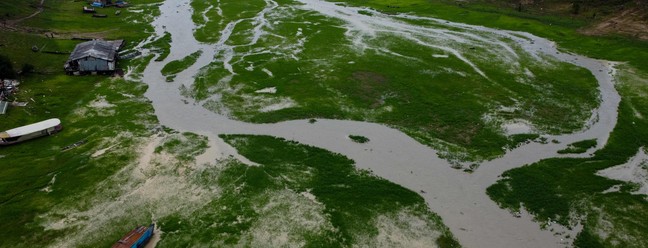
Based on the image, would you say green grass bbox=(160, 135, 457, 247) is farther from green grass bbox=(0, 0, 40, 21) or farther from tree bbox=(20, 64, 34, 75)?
green grass bbox=(0, 0, 40, 21)

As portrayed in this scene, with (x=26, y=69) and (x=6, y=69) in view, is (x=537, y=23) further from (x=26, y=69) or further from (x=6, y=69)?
(x=6, y=69)

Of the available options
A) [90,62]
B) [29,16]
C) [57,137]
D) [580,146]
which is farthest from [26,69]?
[580,146]

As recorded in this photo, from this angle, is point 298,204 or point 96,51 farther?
point 96,51

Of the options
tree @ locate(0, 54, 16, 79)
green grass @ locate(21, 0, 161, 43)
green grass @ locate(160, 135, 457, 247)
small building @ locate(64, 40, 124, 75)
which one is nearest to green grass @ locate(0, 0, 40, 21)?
green grass @ locate(21, 0, 161, 43)

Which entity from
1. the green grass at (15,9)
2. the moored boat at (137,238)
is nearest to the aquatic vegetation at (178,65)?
the moored boat at (137,238)

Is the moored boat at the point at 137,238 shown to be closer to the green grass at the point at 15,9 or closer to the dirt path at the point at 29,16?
the dirt path at the point at 29,16

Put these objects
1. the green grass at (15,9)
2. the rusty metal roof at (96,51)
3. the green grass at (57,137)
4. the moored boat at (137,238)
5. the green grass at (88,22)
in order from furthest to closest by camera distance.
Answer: the green grass at (15,9)
the green grass at (88,22)
the rusty metal roof at (96,51)
the green grass at (57,137)
the moored boat at (137,238)

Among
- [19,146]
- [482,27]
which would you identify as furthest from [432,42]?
[19,146]
